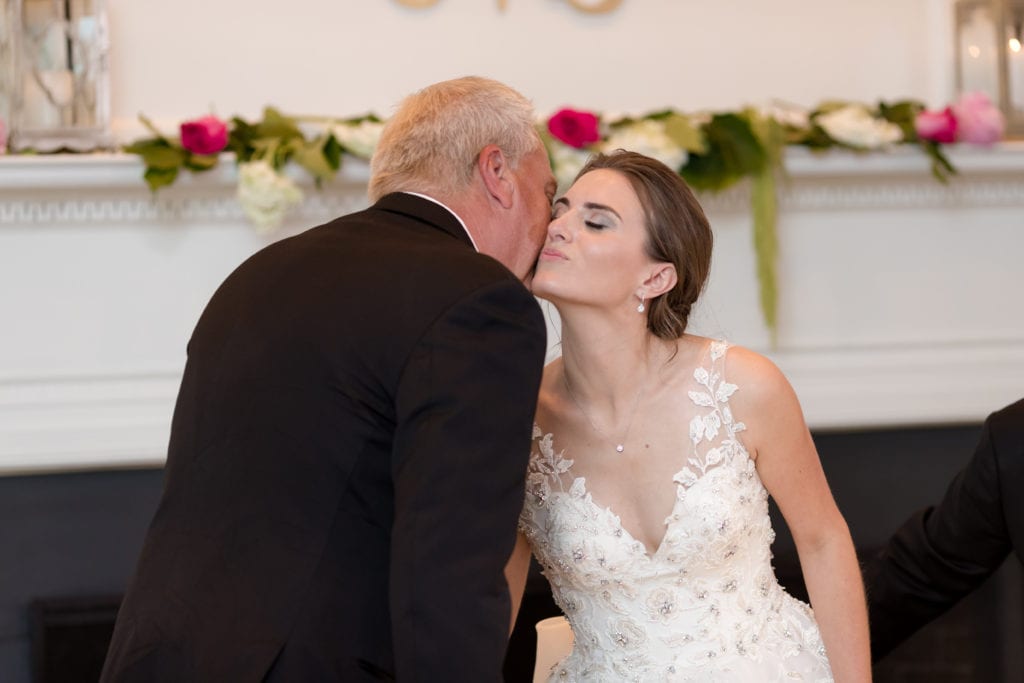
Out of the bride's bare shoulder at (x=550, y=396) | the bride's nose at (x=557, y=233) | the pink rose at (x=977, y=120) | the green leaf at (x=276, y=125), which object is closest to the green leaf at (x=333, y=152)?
the green leaf at (x=276, y=125)

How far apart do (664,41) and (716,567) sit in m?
1.92

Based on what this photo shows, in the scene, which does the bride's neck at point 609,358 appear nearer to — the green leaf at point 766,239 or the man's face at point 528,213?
the man's face at point 528,213

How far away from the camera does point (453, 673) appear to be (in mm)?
1712

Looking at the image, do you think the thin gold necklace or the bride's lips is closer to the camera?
the bride's lips

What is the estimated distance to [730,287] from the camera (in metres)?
3.77

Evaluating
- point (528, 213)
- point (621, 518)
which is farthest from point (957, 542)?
point (528, 213)

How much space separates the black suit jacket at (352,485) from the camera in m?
1.70

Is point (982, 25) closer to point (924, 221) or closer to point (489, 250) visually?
point (924, 221)

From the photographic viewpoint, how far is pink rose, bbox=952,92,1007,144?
12.1 feet

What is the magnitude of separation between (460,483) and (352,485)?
186 mm

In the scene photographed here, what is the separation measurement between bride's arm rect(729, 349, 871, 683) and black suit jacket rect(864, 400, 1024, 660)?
0.33 meters

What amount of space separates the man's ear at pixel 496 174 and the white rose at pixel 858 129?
1.80 metres

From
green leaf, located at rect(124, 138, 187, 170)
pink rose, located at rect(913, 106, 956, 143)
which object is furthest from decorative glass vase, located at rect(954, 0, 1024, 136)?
green leaf, located at rect(124, 138, 187, 170)

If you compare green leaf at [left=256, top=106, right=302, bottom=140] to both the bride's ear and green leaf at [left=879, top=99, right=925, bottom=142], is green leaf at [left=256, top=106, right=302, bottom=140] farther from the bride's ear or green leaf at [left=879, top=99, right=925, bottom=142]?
green leaf at [left=879, top=99, right=925, bottom=142]
